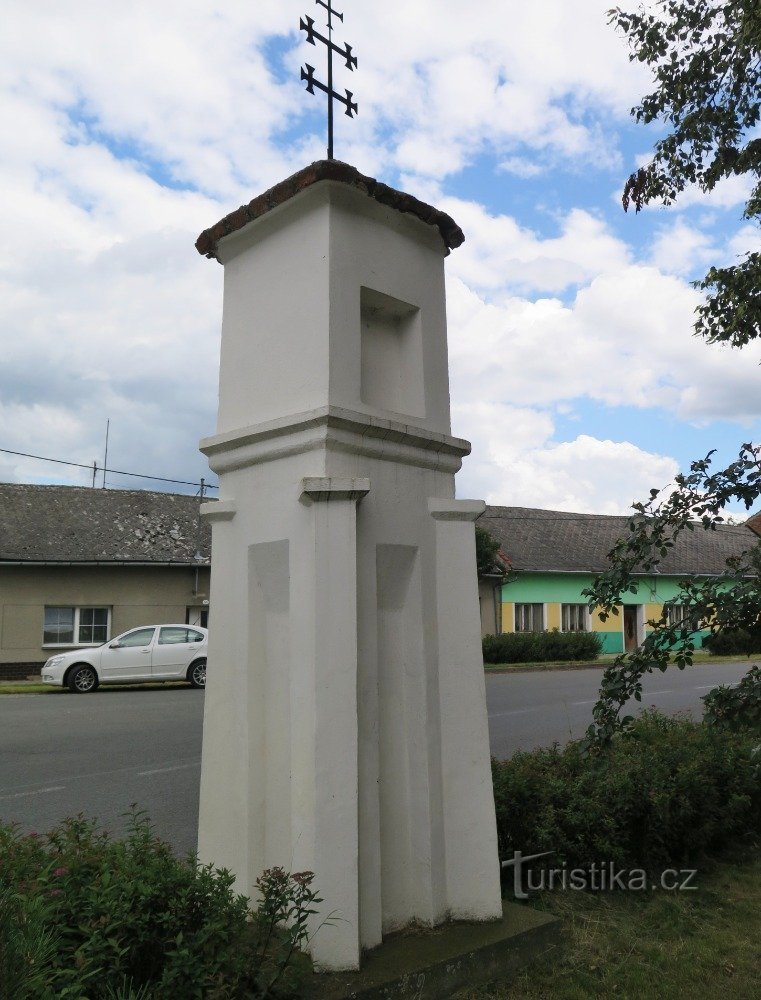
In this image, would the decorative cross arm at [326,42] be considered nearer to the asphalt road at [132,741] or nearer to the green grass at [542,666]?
the asphalt road at [132,741]

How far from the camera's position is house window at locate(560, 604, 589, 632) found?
3212cm

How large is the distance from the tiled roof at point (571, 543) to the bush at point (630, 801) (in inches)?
998

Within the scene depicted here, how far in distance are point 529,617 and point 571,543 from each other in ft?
15.9

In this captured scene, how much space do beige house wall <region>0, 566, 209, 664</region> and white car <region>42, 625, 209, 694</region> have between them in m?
4.15

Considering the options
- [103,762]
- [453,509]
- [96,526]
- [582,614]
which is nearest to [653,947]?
[453,509]

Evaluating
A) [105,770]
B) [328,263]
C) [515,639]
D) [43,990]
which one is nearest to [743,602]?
[328,263]

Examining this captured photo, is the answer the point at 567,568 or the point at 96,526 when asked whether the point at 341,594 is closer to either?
the point at 96,526

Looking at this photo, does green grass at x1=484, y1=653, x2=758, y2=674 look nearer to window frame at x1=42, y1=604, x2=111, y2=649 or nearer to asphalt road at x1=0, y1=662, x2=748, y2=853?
asphalt road at x1=0, y1=662, x2=748, y2=853

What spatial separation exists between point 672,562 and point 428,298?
33.8 metres

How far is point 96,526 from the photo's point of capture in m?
23.3

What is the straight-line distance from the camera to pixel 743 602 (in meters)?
3.75

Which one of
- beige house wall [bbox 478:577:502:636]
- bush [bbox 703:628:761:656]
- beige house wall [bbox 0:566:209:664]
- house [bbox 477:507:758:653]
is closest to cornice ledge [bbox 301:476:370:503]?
bush [bbox 703:628:761:656]

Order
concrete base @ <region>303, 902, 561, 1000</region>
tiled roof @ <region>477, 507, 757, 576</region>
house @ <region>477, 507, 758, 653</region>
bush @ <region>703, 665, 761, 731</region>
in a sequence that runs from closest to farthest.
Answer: concrete base @ <region>303, 902, 561, 1000</region> < bush @ <region>703, 665, 761, 731</region> < house @ <region>477, 507, 758, 653</region> < tiled roof @ <region>477, 507, 757, 576</region>

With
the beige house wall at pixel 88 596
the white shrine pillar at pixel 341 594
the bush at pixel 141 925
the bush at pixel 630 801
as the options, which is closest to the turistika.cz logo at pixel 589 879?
the bush at pixel 630 801
